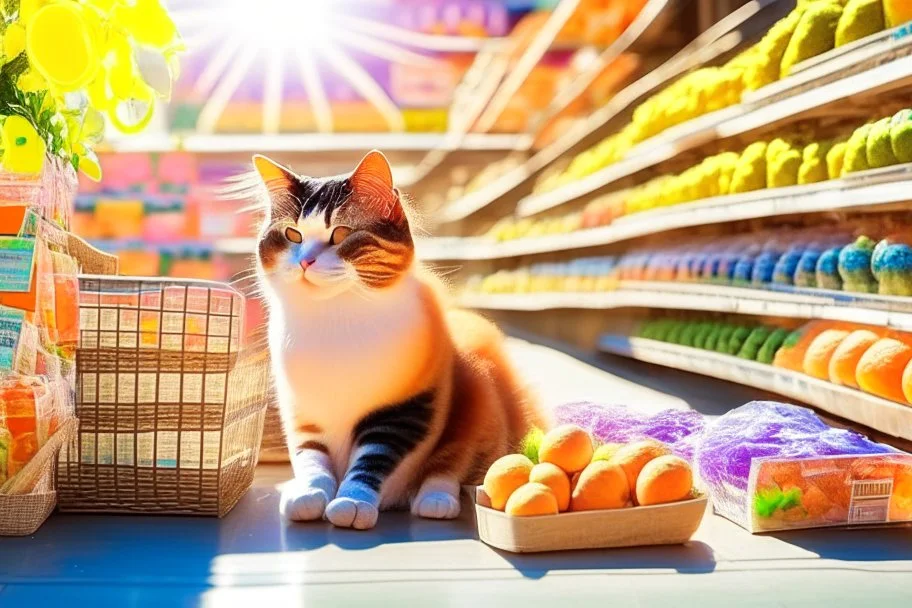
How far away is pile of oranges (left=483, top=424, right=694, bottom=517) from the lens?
1745 millimetres

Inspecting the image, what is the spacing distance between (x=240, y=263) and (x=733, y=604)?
743 centimetres

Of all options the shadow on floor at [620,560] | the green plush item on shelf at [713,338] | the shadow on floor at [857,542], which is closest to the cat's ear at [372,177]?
the shadow on floor at [620,560]

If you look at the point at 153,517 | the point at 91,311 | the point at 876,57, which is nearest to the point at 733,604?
the point at 153,517

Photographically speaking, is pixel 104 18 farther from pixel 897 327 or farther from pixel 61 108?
pixel 897 327

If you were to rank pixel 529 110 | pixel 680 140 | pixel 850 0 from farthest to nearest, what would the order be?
pixel 529 110 < pixel 680 140 < pixel 850 0

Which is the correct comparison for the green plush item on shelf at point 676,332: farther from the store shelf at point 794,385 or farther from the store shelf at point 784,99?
the store shelf at point 784,99

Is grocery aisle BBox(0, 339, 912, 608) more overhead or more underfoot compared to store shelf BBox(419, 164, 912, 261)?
more underfoot

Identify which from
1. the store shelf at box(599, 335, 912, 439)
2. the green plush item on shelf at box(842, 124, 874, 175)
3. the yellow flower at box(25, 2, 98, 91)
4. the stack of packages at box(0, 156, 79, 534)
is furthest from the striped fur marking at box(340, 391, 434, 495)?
the green plush item on shelf at box(842, 124, 874, 175)

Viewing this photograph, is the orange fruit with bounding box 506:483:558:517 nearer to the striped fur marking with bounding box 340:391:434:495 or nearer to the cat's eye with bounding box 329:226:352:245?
the striped fur marking with bounding box 340:391:434:495

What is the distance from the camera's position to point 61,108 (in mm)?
1985

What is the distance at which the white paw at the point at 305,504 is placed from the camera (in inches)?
76.7

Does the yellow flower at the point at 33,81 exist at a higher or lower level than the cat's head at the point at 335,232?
higher

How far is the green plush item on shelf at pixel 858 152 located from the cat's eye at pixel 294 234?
168cm

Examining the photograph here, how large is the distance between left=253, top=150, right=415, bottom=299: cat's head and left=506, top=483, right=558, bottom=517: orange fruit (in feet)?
1.75
